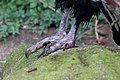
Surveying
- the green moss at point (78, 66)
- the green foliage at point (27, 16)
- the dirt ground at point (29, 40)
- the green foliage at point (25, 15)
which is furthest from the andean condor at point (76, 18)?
the green foliage at point (25, 15)

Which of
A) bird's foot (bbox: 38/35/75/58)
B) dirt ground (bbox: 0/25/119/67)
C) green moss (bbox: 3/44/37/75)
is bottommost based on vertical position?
dirt ground (bbox: 0/25/119/67)

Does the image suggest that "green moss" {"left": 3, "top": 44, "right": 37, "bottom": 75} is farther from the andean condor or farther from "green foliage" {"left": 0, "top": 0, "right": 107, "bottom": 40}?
"green foliage" {"left": 0, "top": 0, "right": 107, "bottom": 40}

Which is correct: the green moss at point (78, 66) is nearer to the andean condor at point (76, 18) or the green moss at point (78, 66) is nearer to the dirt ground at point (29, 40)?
the andean condor at point (76, 18)

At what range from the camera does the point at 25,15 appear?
5090 mm

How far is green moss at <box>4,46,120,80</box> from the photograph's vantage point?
218cm

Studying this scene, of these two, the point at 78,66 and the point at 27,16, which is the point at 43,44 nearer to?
the point at 78,66

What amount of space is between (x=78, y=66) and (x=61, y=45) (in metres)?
0.49

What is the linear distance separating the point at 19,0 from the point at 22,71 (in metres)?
2.97

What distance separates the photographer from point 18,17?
5105 mm

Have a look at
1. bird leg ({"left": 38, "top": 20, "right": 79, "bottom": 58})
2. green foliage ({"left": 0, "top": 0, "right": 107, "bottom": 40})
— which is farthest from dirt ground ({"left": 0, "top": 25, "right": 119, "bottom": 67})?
bird leg ({"left": 38, "top": 20, "right": 79, "bottom": 58})

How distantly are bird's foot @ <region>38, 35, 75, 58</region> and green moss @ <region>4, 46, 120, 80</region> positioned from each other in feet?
0.53

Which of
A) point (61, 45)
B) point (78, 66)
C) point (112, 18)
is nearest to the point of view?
point (78, 66)

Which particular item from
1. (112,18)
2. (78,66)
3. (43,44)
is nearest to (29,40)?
(43,44)

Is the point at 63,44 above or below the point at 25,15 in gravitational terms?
above
